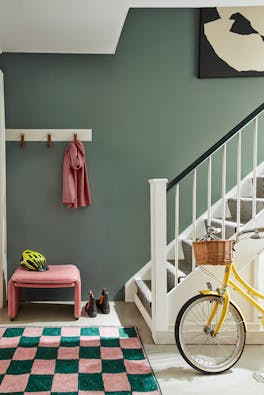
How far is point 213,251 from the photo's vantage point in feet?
9.95

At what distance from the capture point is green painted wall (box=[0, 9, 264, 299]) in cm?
492

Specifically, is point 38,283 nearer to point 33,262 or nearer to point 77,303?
point 33,262

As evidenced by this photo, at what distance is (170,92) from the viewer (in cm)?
503

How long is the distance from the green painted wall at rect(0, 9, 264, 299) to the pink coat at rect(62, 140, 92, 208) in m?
0.12

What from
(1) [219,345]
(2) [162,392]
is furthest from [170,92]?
(2) [162,392]

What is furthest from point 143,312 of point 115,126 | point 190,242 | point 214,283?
point 115,126

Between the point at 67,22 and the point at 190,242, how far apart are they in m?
2.24

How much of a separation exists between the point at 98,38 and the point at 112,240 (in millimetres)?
2025

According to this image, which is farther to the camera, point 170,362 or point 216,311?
point 170,362

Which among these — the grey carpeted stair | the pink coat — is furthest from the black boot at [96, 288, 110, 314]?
the grey carpeted stair

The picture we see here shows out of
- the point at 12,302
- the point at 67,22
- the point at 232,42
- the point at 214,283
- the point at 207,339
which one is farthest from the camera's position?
the point at 232,42

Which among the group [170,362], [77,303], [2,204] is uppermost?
A: [2,204]

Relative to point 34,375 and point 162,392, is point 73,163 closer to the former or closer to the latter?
point 34,375

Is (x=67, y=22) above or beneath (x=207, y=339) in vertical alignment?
above
